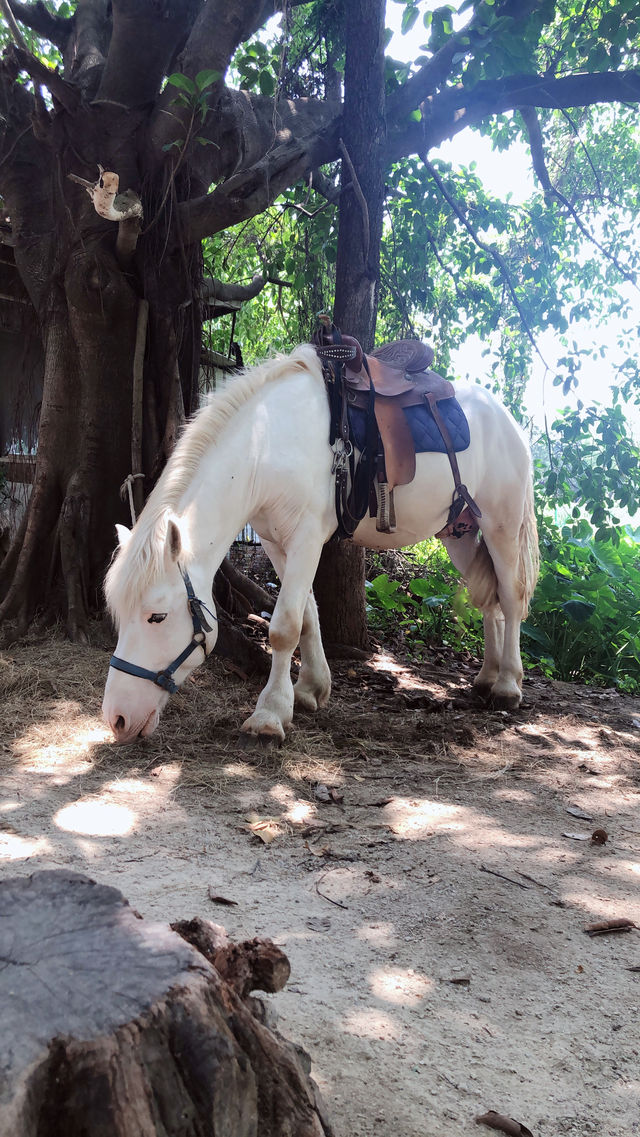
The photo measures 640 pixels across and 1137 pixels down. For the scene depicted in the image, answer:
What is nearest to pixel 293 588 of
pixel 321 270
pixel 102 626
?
pixel 102 626

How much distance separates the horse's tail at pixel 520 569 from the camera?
16.9ft

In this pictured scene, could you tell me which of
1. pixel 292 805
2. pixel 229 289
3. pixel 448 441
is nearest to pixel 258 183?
pixel 229 289

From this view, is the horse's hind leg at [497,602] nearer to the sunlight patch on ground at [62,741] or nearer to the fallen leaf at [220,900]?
the sunlight patch on ground at [62,741]

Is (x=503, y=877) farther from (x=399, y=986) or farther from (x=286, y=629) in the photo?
(x=286, y=629)

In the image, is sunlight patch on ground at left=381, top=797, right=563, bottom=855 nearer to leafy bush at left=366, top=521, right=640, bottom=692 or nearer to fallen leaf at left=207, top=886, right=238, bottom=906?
fallen leaf at left=207, top=886, right=238, bottom=906

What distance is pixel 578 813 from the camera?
3195 millimetres

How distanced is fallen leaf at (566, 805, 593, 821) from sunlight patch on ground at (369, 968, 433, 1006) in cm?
148

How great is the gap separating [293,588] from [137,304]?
2924 millimetres

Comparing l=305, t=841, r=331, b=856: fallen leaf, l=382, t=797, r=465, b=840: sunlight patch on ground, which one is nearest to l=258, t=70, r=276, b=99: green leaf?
l=382, t=797, r=465, b=840: sunlight patch on ground

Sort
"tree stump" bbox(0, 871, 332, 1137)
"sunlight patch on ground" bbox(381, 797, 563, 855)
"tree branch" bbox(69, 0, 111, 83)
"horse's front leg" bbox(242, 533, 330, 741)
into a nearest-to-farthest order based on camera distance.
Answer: "tree stump" bbox(0, 871, 332, 1137) → "sunlight patch on ground" bbox(381, 797, 563, 855) → "horse's front leg" bbox(242, 533, 330, 741) → "tree branch" bbox(69, 0, 111, 83)

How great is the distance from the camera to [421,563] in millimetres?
8555

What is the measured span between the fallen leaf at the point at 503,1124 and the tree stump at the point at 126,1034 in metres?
0.41

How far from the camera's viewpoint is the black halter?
3.19 meters

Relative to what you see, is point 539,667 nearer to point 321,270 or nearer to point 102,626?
point 102,626
